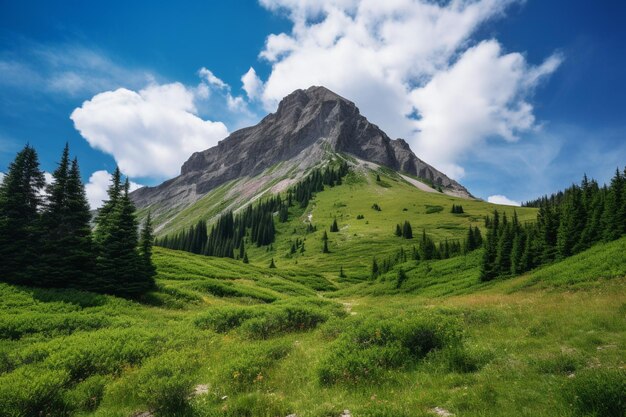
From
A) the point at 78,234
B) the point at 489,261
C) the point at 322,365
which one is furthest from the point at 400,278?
the point at 322,365

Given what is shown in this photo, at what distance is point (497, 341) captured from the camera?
1380 centimetres

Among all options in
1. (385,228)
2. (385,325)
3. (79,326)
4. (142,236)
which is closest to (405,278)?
(142,236)

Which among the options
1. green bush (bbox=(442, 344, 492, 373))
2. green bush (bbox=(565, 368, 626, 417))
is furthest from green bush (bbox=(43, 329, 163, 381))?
green bush (bbox=(565, 368, 626, 417))

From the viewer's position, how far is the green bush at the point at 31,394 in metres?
8.38

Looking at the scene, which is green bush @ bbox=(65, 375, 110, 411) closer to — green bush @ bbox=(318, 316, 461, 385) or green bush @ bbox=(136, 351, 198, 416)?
green bush @ bbox=(136, 351, 198, 416)

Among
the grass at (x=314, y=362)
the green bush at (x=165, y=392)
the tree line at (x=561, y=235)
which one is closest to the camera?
the grass at (x=314, y=362)

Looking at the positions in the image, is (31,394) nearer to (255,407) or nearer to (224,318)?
(255,407)

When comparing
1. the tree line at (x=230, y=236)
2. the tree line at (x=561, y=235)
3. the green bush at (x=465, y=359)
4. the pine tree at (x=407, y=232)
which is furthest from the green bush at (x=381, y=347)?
the tree line at (x=230, y=236)

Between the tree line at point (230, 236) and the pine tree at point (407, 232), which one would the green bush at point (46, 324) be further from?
the pine tree at point (407, 232)

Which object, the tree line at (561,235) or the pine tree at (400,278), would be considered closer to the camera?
the tree line at (561,235)

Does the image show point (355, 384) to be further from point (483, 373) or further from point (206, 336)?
point (206, 336)

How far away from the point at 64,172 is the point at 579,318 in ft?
135

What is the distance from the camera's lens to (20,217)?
29719mm

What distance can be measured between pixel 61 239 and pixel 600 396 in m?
36.4
